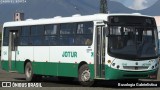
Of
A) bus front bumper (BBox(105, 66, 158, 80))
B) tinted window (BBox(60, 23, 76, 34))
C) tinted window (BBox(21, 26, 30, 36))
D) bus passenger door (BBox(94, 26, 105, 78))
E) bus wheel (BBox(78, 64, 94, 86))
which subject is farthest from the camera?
tinted window (BBox(21, 26, 30, 36))

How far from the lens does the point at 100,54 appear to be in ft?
71.8

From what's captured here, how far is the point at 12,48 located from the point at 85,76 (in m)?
7.56

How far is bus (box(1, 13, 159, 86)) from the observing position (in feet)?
70.9

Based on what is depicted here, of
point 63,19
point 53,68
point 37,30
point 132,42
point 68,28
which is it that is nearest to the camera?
point 132,42

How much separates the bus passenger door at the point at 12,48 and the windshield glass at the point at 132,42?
27.7 ft

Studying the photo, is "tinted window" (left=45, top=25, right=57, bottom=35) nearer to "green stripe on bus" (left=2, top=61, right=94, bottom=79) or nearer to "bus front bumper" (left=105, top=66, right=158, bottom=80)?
"green stripe on bus" (left=2, top=61, right=94, bottom=79)

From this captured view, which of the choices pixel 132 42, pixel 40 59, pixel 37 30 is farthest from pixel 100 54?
pixel 37 30

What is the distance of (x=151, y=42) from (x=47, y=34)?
5.52 metres

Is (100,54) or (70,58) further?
(70,58)

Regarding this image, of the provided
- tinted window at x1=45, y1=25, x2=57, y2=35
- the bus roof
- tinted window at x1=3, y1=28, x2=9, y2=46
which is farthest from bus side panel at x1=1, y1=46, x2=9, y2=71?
tinted window at x1=45, y1=25, x2=57, y2=35

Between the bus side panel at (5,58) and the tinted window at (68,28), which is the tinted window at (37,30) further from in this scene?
the bus side panel at (5,58)

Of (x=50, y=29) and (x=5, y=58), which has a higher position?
(x=50, y=29)

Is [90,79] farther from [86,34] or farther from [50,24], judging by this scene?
[50,24]

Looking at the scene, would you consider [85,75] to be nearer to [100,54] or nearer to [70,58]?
[100,54]
